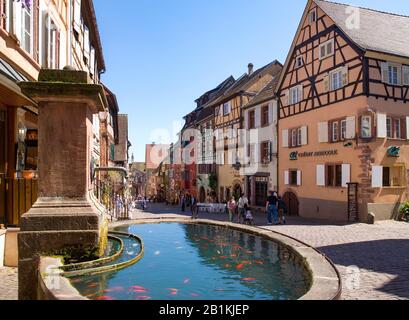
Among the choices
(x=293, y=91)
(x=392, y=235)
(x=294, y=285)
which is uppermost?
(x=293, y=91)

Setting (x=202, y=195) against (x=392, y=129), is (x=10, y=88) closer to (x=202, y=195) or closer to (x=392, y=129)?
(x=392, y=129)

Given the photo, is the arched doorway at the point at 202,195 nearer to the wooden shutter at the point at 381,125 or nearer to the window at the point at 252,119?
the window at the point at 252,119

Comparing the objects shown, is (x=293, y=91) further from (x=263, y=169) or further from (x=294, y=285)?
(x=294, y=285)

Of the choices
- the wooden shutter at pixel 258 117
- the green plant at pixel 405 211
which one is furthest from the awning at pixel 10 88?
the wooden shutter at pixel 258 117

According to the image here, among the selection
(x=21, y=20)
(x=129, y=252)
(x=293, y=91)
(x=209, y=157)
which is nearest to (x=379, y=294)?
(x=129, y=252)

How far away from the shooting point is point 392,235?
13.4 metres

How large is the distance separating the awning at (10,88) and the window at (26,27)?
62.5 inches

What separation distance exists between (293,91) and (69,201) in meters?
21.6

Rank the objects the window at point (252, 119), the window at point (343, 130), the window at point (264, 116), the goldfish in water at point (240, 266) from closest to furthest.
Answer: the goldfish in water at point (240, 266) → the window at point (343, 130) → the window at point (264, 116) → the window at point (252, 119)

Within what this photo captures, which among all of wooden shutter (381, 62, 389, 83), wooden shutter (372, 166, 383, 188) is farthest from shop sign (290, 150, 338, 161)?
wooden shutter (381, 62, 389, 83)

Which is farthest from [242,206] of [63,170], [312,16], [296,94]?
[63,170]

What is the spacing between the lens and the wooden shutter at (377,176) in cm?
1773

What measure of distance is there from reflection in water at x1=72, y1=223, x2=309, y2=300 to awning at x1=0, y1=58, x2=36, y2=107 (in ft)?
11.3
